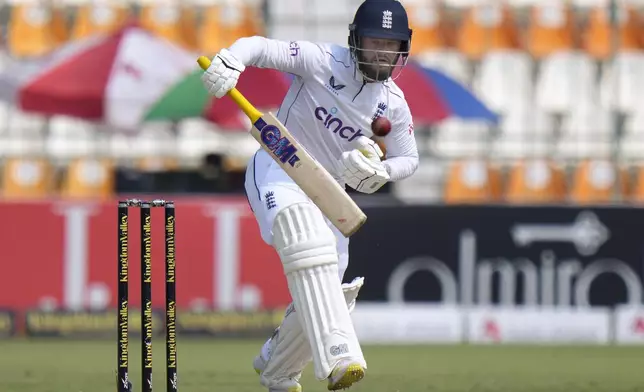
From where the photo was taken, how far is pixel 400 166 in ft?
18.5

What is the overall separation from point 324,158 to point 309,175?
0.41 meters

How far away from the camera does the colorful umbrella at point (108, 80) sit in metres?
11.6

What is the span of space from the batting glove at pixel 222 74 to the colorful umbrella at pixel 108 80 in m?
6.15

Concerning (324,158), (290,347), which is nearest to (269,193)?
(324,158)

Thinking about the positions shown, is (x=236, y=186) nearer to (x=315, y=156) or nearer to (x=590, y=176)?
(x=590, y=176)

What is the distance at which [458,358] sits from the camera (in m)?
9.07

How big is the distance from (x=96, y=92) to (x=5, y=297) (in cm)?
220

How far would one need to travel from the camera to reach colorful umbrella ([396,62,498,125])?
11203mm

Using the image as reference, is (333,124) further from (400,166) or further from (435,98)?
(435,98)

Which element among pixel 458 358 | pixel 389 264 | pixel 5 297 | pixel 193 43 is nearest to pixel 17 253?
pixel 5 297

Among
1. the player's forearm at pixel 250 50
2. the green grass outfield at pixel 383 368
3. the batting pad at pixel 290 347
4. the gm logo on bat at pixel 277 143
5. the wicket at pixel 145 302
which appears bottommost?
the green grass outfield at pixel 383 368

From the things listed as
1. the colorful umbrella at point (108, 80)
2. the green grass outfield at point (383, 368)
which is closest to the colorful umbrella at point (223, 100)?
the colorful umbrella at point (108, 80)

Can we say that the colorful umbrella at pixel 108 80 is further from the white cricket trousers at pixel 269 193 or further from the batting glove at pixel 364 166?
the batting glove at pixel 364 166

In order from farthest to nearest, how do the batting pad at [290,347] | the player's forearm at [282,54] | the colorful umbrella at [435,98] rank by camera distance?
the colorful umbrella at [435,98], the batting pad at [290,347], the player's forearm at [282,54]
